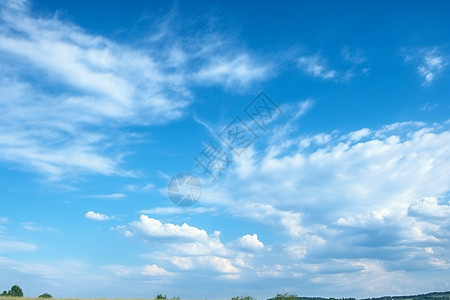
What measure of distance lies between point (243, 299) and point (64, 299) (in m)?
50.8

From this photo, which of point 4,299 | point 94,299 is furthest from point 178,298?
point 4,299

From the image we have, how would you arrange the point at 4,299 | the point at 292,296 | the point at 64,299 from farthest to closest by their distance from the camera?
the point at 292,296 → the point at 64,299 → the point at 4,299

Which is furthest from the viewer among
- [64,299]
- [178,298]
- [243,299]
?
[243,299]

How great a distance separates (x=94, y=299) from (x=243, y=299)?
148ft

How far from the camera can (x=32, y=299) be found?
229 feet

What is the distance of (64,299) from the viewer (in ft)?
257

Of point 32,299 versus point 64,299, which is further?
point 64,299

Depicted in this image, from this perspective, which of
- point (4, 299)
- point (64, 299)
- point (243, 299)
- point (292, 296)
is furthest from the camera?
point (292, 296)

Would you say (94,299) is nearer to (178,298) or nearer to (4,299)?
(4,299)

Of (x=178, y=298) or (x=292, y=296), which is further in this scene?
(x=292, y=296)

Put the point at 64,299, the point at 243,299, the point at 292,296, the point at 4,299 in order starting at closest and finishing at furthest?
the point at 4,299 < the point at 64,299 < the point at 243,299 < the point at 292,296

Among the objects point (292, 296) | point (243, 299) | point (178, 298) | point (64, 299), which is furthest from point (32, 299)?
point (292, 296)

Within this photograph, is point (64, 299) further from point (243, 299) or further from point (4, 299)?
point (243, 299)

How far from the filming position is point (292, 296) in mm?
120812
